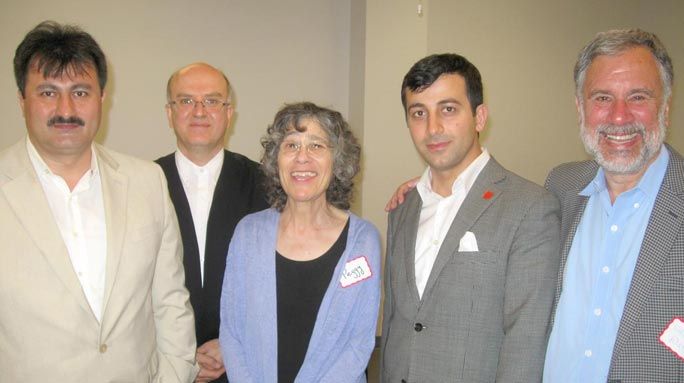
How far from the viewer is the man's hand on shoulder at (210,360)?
2.21m

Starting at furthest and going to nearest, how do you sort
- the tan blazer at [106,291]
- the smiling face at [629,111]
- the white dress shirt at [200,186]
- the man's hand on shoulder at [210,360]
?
the white dress shirt at [200,186], the man's hand on shoulder at [210,360], the smiling face at [629,111], the tan blazer at [106,291]

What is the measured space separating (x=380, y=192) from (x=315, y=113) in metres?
2.47

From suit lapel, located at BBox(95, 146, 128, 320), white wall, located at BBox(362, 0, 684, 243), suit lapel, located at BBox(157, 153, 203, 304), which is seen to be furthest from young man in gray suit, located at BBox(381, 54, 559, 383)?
white wall, located at BBox(362, 0, 684, 243)

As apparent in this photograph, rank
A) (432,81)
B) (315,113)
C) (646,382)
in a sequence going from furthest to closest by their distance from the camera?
(315,113)
(432,81)
(646,382)

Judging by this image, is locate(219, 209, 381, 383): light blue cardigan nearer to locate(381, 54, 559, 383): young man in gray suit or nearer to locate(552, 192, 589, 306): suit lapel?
locate(381, 54, 559, 383): young man in gray suit

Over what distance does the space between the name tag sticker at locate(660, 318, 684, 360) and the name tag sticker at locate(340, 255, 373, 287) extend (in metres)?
0.95

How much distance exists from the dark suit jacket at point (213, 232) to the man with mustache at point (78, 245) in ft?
0.92

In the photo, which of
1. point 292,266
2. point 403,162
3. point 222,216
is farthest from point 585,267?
point 403,162

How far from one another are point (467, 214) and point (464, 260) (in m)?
0.16

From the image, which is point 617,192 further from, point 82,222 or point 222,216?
point 82,222

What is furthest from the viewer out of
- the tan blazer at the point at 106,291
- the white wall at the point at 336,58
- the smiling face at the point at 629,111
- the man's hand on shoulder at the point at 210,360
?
the white wall at the point at 336,58

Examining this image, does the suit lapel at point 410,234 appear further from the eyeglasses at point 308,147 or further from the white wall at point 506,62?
the white wall at point 506,62

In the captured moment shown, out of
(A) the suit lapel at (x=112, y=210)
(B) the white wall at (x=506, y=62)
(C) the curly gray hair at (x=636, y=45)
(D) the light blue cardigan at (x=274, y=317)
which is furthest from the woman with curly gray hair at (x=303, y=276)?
(B) the white wall at (x=506, y=62)

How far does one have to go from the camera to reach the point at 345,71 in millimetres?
4730
